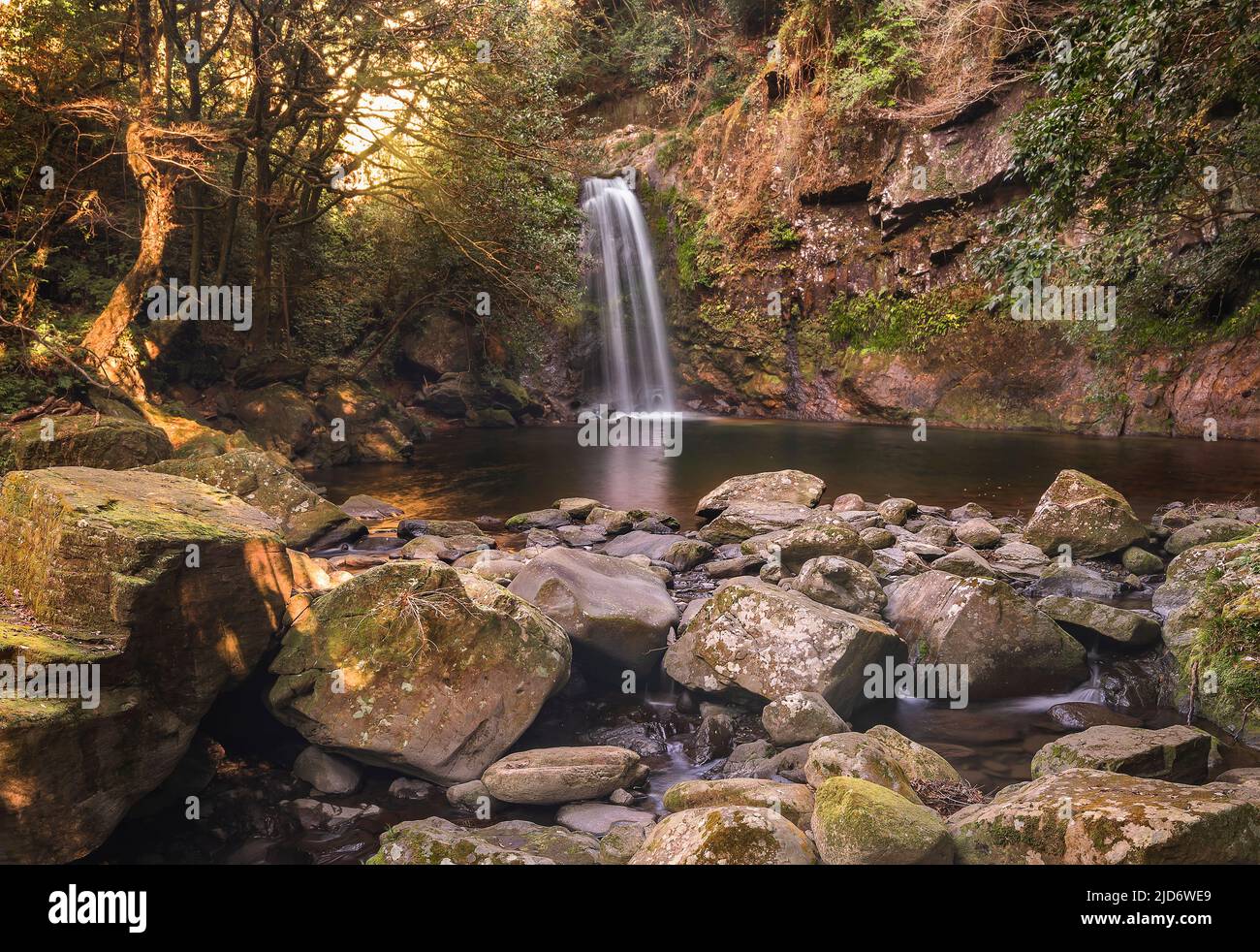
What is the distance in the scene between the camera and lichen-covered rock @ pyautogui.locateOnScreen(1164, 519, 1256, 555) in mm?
8255

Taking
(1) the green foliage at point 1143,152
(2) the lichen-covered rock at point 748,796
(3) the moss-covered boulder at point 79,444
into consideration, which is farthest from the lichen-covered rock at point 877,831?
(3) the moss-covered boulder at point 79,444

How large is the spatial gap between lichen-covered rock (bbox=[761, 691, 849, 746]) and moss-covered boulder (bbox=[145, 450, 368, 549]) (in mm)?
6575

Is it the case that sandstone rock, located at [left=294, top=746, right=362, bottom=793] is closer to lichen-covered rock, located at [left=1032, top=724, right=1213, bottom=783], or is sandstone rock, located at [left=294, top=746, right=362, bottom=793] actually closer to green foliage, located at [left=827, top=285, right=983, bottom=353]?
lichen-covered rock, located at [left=1032, top=724, right=1213, bottom=783]

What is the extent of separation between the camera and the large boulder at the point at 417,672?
4410mm

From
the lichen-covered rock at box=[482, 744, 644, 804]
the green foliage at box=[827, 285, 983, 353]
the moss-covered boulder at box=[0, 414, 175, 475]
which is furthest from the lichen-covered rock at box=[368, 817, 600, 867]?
the green foliage at box=[827, 285, 983, 353]

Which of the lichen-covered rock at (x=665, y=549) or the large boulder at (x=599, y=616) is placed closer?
the large boulder at (x=599, y=616)

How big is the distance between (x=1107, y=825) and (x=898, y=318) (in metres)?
21.2

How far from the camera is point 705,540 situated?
9555 mm

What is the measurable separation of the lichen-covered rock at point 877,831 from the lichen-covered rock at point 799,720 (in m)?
1.32

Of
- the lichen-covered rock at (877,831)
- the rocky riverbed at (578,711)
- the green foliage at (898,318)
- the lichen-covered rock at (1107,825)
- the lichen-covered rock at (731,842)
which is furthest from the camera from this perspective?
the green foliage at (898,318)

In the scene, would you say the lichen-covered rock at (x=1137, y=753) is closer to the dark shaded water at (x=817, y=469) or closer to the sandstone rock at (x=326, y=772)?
the sandstone rock at (x=326, y=772)

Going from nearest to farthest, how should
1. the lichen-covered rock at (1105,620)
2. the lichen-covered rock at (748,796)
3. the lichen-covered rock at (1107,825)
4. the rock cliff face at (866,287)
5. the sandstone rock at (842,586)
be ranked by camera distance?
the lichen-covered rock at (1107,825), the lichen-covered rock at (748,796), the lichen-covered rock at (1105,620), the sandstone rock at (842,586), the rock cliff face at (866,287)

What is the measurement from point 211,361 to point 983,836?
57.6ft
